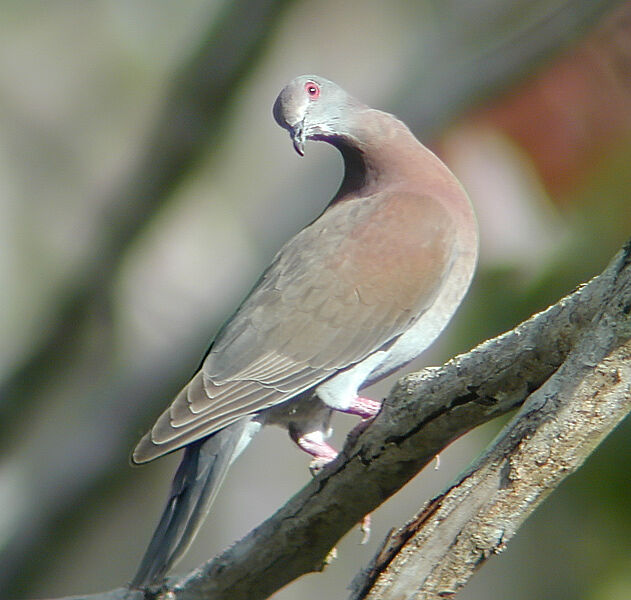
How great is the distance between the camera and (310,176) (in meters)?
5.16

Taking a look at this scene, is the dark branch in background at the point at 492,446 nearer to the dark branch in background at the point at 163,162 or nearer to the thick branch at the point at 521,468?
the thick branch at the point at 521,468

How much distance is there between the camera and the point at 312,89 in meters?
3.48

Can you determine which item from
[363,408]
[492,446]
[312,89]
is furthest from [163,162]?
[492,446]

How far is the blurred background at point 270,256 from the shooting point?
461 centimetres

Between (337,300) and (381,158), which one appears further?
(381,158)

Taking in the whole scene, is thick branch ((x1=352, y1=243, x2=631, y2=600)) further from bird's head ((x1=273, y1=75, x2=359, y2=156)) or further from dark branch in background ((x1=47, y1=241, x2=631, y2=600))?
bird's head ((x1=273, y1=75, x2=359, y2=156))

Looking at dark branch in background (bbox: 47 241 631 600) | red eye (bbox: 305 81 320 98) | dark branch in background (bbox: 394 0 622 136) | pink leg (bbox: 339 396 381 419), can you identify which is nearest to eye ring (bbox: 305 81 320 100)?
red eye (bbox: 305 81 320 98)

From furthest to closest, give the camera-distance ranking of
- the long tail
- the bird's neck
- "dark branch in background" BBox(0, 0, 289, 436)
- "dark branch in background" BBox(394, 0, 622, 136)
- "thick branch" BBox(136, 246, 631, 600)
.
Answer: "dark branch in background" BBox(394, 0, 622, 136)
"dark branch in background" BBox(0, 0, 289, 436)
the bird's neck
the long tail
"thick branch" BBox(136, 246, 631, 600)

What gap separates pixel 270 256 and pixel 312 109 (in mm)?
1745

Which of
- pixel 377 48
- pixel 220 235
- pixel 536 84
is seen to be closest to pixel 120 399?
pixel 220 235

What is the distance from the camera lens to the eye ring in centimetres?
A: 346

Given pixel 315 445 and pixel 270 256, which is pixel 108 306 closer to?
pixel 270 256

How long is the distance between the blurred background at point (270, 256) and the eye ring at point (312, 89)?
1.03 m

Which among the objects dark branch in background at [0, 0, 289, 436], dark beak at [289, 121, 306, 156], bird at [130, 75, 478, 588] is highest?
dark branch in background at [0, 0, 289, 436]
